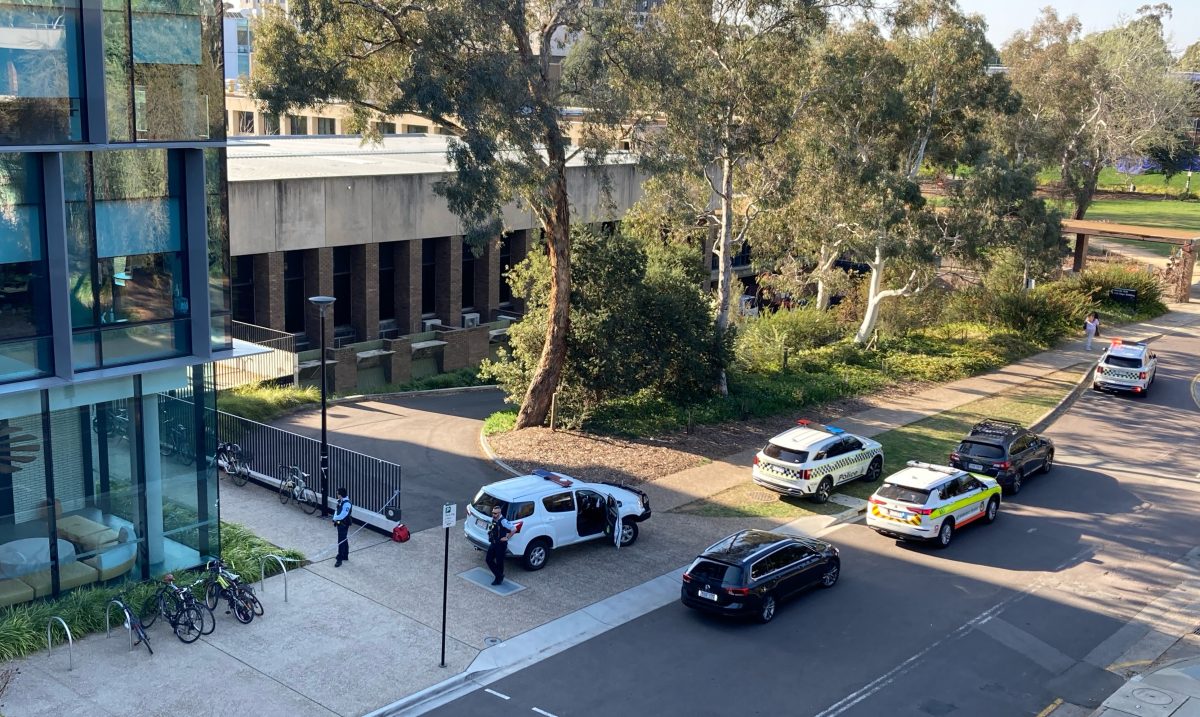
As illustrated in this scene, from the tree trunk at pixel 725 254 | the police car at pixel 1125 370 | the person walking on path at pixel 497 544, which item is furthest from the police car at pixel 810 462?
the police car at pixel 1125 370

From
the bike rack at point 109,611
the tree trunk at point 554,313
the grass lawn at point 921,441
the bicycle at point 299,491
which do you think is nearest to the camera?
the bike rack at point 109,611

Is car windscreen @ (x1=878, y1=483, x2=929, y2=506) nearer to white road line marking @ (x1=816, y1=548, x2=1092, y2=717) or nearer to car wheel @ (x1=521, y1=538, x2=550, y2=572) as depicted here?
white road line marking @ (x1=816, y1=548, x2=1092, y2=717)

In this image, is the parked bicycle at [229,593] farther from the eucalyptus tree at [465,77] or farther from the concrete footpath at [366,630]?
the eucalyptus tree at [465,77]

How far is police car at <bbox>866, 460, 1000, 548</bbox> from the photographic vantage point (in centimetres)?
2266

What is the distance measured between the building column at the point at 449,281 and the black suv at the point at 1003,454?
72.9 ft

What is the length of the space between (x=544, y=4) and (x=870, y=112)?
13.9 metres

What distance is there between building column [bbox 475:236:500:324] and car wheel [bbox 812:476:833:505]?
2309cm

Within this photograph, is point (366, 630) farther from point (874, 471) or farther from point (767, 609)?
point (874, 471)

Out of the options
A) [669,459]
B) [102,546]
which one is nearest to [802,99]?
[669,459]

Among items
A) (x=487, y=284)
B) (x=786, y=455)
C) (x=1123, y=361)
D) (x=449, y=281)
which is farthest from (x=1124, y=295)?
(x=786, y=455)

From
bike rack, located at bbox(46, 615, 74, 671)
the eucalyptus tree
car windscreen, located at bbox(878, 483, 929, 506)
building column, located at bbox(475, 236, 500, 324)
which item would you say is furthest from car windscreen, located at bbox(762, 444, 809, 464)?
building column, located at bbox(475, 236, 500, 324)

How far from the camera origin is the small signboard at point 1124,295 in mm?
50844

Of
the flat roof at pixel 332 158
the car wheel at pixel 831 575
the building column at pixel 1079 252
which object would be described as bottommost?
the car wheel at pixel 831 575

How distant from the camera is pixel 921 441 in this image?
30297 mm
